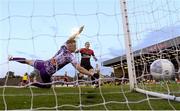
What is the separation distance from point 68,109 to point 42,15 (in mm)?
2260

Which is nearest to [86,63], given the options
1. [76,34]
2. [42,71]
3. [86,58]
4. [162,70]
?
[86,58]

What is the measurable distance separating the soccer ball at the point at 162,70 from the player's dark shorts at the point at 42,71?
2442 mm

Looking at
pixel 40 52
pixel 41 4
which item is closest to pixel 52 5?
pixel 41 4

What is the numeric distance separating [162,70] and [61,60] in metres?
2.45

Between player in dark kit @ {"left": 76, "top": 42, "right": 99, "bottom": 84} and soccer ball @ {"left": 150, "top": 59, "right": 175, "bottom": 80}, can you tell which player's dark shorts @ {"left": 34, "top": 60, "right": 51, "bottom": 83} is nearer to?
player in dark kit @ {"left": 76, "top": 42, "right": 99, "bottom": 84}

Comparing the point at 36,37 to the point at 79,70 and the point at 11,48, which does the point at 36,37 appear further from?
the point at 79,70

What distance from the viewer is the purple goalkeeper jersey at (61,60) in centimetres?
980

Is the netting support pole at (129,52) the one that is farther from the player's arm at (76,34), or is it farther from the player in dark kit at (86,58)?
the player in dark kit at (86,58)

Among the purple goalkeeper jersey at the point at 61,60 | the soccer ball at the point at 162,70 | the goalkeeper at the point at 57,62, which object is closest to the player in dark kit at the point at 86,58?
the goalkeeper at the point at 57,62

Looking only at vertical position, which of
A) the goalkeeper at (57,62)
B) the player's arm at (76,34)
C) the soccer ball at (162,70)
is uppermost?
the player's arm at (76,34)

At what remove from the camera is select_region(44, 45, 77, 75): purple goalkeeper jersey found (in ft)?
32.1

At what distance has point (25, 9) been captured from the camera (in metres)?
8.04

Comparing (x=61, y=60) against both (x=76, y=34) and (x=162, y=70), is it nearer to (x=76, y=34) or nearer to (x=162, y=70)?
(x=76, y=34)

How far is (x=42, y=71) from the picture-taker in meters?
10.2
